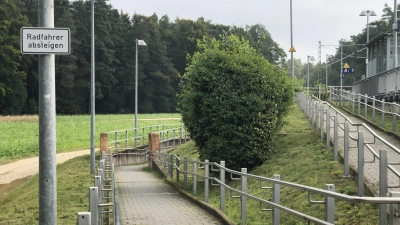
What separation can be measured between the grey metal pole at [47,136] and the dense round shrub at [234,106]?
11.2 m

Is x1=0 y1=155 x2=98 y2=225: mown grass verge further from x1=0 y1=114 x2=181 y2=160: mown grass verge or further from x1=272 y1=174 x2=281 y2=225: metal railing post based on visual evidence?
x1=0 y1=114 x2=181 y2=160: mown grass verge

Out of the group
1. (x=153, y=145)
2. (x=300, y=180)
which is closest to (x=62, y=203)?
(x=300, y=180)

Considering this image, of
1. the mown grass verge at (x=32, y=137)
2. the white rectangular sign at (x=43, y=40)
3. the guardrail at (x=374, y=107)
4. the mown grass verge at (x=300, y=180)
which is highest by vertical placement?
the white rectangular sign at (x=43, y=40)

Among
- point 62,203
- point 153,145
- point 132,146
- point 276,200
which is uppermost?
point 276,200

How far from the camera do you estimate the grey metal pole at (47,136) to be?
329 inches

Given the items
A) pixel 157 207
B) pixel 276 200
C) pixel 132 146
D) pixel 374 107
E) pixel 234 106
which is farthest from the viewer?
pixel 132 146

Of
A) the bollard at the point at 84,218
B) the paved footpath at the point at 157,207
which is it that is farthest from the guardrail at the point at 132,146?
the bollard at the point at 84,218

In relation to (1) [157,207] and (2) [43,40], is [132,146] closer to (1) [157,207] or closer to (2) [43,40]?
(1) [157,207]

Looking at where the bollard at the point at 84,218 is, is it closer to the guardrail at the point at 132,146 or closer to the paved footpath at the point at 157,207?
the paved footpath at the point at 157,207

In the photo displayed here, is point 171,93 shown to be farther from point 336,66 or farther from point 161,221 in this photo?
point 161,221

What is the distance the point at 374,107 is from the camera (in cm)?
2255

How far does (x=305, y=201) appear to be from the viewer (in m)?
12.6

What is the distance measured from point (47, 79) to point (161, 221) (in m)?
5.06

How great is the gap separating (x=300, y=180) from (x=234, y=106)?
489 centimetres
